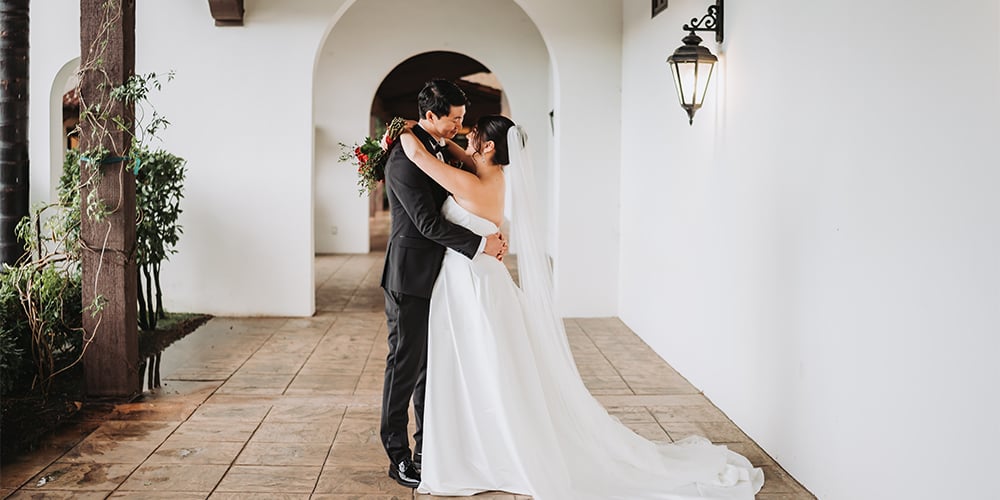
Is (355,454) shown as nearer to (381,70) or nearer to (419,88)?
(381,70)

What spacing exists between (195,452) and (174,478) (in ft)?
1.18

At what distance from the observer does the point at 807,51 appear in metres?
3.68

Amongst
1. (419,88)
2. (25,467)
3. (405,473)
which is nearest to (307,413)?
(405,473)

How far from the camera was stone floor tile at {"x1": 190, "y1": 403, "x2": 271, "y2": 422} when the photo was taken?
468cm

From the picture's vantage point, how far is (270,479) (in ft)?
12.3

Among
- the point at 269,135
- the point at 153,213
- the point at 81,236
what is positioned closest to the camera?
the point at 81,236

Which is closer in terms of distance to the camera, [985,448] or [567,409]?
[985,448]

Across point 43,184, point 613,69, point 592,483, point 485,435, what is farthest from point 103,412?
point 613,69

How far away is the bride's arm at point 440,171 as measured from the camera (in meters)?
3.61

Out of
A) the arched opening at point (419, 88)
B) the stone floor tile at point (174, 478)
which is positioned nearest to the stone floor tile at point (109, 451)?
the stone floor tile at point (174, 478)

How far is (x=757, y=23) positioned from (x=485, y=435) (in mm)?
2439

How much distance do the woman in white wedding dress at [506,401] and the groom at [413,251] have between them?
7 centimetres

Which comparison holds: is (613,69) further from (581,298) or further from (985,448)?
(985,448)

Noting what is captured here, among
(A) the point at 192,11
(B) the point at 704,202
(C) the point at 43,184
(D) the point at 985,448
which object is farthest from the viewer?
(C) the point at 43,184
